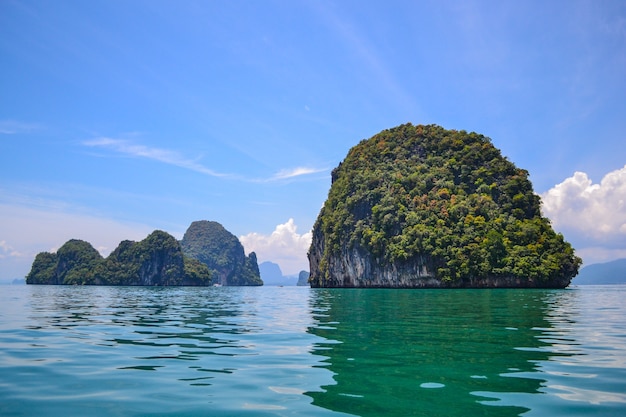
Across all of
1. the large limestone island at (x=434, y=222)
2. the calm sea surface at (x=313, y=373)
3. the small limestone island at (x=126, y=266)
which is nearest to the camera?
the calm sea surface at (x=313, y=373)

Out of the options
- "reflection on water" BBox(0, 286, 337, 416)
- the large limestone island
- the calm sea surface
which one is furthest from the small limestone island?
the calm sea surface

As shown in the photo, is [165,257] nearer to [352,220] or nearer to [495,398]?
[352,220]

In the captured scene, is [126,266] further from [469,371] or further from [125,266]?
[469,371]

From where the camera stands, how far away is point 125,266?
6988 inches

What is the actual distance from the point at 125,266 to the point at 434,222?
438 ft

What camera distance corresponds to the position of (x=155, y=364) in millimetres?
8695

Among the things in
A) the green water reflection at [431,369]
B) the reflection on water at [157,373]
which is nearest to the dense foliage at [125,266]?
the reflection on water at [157,373]

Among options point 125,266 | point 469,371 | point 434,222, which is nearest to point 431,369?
point 469,371

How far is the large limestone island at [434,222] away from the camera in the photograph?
81750 millimetres

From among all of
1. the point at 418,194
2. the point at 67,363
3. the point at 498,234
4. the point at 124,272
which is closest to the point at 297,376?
the point at 67,363

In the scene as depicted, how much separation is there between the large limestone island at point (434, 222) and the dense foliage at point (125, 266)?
82.0m

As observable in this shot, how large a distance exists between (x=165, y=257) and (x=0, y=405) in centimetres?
18757

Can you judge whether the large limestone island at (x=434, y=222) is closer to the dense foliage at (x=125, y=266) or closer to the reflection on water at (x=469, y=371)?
the reflection on water at (x=469, y=371)

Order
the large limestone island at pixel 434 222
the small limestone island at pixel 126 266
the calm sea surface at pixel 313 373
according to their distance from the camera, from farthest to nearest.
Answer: the small limestone island at pixel 126 266 → the large limestone island at pixel 434 222 → the calm sea surface at pixel 313 373
